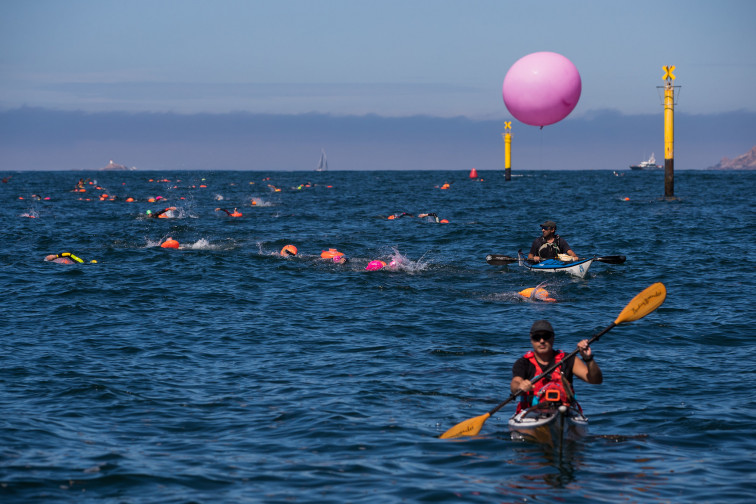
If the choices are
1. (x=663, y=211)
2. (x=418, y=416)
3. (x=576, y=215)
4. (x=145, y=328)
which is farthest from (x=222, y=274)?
(x=663, y=211)

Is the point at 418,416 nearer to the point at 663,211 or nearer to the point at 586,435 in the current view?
the point at 586,435

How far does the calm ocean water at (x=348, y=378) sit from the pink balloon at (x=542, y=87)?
418 cm

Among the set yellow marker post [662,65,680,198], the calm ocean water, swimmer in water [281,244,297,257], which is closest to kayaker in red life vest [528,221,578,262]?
the calm ocean water

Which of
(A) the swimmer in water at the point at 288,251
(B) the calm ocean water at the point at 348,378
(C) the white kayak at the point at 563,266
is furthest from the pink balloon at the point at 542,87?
(A) the swimmer in water at the point at 288,251

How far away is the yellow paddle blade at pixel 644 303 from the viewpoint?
9641 mm

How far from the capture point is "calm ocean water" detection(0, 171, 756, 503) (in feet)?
25.7

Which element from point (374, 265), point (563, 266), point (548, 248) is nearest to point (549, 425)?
point (563, 266)

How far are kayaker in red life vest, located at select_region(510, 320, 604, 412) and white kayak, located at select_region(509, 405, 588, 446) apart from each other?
0.59 feet

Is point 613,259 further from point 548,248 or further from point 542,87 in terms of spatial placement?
point 542,87

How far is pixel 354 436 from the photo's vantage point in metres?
9.15

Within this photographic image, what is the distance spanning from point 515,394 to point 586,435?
0.99 meters

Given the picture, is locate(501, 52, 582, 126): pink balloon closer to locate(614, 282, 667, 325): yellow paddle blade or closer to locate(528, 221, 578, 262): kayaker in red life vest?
locate(528, 221, 578, 262): kayaker in red life vest

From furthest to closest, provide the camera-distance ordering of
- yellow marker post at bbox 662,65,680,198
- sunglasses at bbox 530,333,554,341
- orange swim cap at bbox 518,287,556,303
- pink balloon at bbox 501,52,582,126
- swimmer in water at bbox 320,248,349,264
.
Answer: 1. yellow marker post at bbox 662,65,680,198
2. swimmer in water at bbox 320,248,349,264
3. pink balloon at bbox 501,52,582,126
4. orange swim cap at bbox 518,287,556,303
5. sunglasses at bbox 530,333,554,341

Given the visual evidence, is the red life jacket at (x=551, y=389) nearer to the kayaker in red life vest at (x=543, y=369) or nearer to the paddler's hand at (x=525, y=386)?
the kayaker in red life vest at (x=543, y=369)
